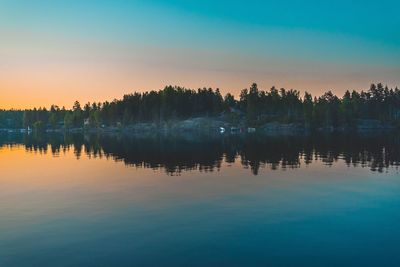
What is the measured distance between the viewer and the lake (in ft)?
85.4

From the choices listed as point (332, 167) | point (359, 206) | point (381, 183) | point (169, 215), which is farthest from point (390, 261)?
point (332, 167)

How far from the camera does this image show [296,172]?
65.3 metres

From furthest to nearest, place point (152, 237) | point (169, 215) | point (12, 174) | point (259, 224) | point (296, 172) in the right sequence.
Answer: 1. point (12, 174)
2. point (296, 172)
3. point (169, 215)
4. point (259, 224)
5. point (152, 237)

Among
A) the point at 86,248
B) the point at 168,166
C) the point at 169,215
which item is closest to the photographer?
the point at 86,248

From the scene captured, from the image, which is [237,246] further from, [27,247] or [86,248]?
[27,247]

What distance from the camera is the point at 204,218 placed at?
35688 millimetres

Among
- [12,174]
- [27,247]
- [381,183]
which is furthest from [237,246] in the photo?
[12,174]

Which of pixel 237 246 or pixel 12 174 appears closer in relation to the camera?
pixel 237 246

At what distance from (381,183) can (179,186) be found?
1142 inches

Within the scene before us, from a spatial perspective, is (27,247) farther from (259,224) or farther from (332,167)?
(332,167)

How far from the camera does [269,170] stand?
68.1 metres

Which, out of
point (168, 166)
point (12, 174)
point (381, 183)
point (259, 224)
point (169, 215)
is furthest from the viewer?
point (168, 166)

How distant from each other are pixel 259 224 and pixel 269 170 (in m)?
35.5

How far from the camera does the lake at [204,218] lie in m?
Result: 26.0
